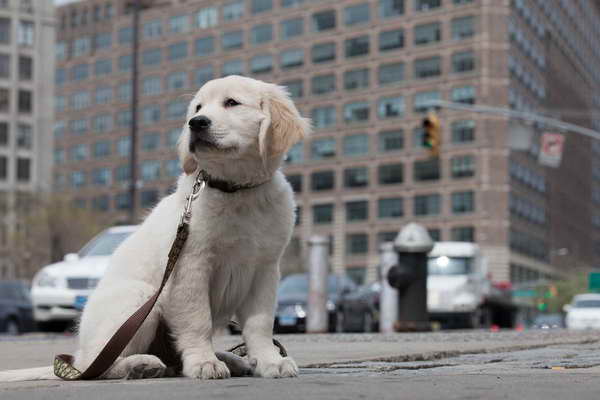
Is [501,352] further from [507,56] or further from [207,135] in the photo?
[507,56]

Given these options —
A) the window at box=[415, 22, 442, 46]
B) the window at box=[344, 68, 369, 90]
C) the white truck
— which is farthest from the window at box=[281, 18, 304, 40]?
the white truck

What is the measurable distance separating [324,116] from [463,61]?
14519 millimetres

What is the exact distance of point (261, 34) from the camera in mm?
103375

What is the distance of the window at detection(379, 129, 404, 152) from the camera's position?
91875 millimetres

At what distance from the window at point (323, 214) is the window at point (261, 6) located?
19563mm

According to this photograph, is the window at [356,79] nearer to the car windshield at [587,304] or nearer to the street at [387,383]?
the car windshield at [587,304]

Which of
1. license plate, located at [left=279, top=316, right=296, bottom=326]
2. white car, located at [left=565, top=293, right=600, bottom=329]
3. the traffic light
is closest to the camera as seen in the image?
license plate, located at [left=279, top=316, right=296, bottom=326]

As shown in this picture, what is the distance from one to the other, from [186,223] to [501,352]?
3.99m

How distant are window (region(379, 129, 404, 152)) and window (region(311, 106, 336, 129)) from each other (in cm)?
530

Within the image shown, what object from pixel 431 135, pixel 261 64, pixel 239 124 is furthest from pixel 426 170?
pixel 239 124

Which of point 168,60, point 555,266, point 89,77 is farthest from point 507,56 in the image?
point 89,77

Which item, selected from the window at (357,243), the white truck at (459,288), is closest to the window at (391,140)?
the window at (357,243)

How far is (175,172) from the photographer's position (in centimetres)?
11050

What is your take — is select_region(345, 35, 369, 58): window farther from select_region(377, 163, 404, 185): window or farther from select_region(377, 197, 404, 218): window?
select_region(377, 197, 404, 218): window
